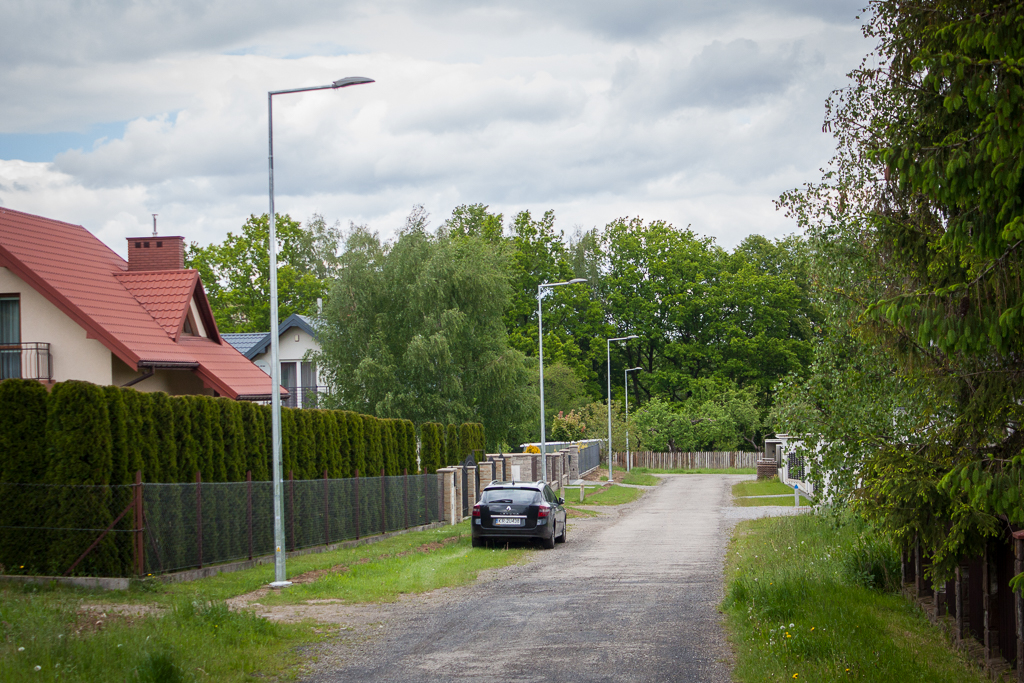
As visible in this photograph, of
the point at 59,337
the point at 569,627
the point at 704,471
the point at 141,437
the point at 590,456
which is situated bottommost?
the point at 704,471

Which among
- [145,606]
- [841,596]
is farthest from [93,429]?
[841,596]

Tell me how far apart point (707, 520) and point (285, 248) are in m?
49.3

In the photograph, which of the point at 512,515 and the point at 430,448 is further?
the point at 430,448

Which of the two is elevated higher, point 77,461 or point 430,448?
point 77,461

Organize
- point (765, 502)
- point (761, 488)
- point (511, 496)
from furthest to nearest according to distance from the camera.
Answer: point (761, 488) → point (765, 502) → point (511, 496)

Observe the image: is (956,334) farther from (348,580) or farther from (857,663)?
(348,580)

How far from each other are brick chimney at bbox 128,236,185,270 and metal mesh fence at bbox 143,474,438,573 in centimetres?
1113

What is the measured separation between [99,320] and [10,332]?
251cm

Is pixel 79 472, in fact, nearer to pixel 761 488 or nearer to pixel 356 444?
pixel 356 444

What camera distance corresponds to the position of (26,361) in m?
23.6

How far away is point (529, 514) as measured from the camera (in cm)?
2050

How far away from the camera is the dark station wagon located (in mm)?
20500

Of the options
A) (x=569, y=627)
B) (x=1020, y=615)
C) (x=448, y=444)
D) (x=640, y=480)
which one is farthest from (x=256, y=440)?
(x=640, y=480)

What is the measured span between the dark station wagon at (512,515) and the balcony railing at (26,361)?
37.7ft
